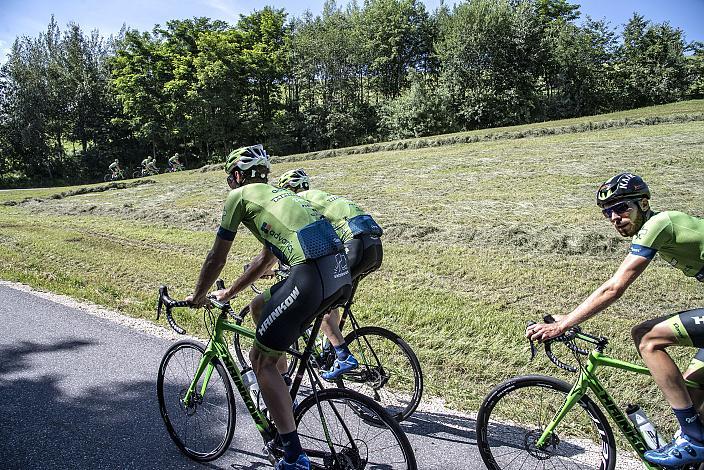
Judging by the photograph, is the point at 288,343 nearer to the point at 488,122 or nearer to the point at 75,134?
the point at 488,122

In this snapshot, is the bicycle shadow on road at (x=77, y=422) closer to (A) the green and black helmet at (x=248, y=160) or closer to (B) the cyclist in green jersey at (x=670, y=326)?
(A) the green and black helmet at (x=248, y=160)

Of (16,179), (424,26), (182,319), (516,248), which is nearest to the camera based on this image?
(182,319)

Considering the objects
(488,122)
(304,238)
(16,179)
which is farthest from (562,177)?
(16,179)

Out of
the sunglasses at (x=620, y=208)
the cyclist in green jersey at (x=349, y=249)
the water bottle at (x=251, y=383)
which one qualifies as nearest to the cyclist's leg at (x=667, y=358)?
the sunglasses at (x=620, y=208)

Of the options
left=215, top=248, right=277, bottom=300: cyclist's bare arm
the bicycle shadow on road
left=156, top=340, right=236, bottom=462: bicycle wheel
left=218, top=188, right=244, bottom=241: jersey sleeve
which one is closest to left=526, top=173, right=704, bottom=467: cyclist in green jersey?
left=215, top=248, right=277, bottom=300: cyclist's bare arm

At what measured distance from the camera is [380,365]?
15.8ft

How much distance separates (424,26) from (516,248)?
54542 millimetres

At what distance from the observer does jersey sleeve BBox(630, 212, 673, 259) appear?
3121mm

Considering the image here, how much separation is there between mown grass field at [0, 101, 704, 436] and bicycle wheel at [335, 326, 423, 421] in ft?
1.06

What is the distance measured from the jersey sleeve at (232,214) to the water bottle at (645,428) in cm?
302

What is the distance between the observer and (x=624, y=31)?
5166cm

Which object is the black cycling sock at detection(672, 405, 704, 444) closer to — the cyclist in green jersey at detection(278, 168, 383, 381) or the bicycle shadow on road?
the cyclist in green jersey at detection(278, 168, 383, 381)

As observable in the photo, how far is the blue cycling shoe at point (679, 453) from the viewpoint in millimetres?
3070

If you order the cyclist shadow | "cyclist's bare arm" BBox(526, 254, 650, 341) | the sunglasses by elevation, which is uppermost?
the sunglasses
